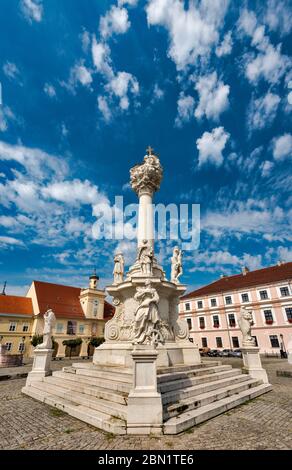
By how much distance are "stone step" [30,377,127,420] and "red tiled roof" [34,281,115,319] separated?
100 ft

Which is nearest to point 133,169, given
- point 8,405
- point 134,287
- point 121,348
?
point 134,287

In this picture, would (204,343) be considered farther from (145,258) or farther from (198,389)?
(198,389)

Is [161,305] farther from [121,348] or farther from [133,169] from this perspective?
[133,169]

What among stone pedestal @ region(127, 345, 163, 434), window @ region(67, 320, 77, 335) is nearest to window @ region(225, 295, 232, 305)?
window @ region(67, 320, 77, 335)

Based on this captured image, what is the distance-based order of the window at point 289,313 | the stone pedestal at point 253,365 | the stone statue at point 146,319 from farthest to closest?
the window at point 289,313
the stone pedestal at point 253,365
the stone statue at point 146,319

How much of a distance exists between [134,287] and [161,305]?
1362 mm

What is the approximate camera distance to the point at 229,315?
119 feet

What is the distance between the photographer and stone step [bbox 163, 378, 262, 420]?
5.34 m

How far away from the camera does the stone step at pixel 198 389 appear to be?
5.79m

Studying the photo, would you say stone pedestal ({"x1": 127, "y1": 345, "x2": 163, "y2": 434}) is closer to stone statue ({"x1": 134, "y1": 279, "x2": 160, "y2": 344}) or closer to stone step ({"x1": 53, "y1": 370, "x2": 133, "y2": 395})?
stone statue ({"x1": 134, "y1": 279, "x2": 160, "y2": 344})

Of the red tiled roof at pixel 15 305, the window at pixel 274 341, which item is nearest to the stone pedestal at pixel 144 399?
the window at pixel 274 341

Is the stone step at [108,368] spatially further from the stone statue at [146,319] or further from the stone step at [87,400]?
the stone statue at [146,319]

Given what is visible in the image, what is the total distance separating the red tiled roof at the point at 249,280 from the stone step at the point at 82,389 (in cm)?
3155

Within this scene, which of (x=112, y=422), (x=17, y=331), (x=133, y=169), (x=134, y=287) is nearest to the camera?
(x=112, y=422)
